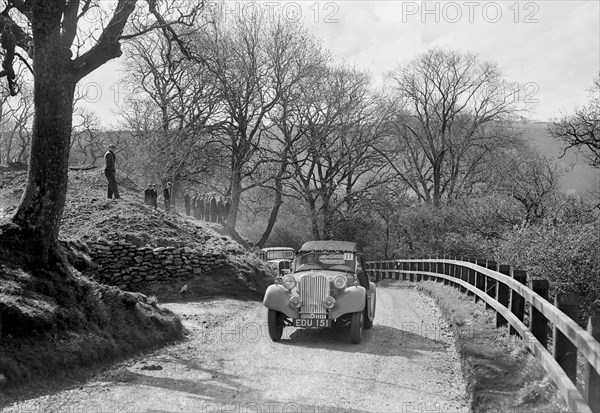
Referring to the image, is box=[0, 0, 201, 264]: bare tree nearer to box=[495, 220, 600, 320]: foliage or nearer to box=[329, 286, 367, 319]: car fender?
box=[329, 286, 367, 319]: car fender

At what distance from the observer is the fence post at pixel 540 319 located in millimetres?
6816

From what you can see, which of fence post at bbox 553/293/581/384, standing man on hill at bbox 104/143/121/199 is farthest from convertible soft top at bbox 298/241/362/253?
standing man on hill at bbox 104/143/121/199

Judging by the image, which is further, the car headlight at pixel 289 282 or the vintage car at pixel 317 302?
the car headlight at pixel 289 282

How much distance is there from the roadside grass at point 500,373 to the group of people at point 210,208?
25.2 m

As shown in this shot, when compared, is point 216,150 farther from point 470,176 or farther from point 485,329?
point 485,329

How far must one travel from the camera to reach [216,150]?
1316 inches

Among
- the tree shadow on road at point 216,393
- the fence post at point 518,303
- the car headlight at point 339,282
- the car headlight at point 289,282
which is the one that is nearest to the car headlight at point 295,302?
the car headlight at point 289,282

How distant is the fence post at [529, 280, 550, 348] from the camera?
6.82 metres

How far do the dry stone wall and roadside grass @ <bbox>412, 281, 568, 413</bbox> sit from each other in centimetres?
880

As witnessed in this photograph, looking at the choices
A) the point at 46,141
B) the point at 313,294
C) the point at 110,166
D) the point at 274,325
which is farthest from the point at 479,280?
the point at 110,166

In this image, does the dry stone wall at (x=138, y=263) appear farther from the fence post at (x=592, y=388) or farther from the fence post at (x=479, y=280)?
the fence post at (x=592, y=388)

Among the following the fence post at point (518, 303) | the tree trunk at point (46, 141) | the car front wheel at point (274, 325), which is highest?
the tree trunk at point (46, 141)

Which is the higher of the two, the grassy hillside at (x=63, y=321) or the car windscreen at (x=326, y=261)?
the car windscreen at (x=326, y=261)

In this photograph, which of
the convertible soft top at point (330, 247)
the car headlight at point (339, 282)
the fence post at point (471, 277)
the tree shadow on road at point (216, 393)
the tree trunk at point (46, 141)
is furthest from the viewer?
the fence post at point (471, 277)
